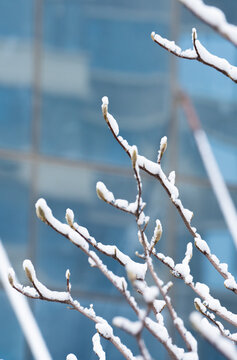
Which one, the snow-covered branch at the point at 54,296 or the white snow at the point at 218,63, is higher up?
the white snow at the point at 218,63

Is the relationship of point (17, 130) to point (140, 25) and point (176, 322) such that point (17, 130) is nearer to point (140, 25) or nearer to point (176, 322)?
point (140, 25)

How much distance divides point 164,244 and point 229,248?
0.67 m

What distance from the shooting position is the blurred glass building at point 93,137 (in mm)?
6609

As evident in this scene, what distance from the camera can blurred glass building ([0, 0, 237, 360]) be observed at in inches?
260

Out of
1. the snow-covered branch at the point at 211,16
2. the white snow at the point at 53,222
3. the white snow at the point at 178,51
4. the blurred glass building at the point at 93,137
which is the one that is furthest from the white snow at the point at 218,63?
the blurred glass building at the point at 93,137

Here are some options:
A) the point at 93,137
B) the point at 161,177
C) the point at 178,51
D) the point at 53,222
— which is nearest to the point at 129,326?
the point at 53,222

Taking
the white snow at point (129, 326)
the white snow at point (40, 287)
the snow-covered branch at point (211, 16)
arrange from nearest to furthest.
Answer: the white snow at point (129, 326)
the snow-covered branch at point (211, 16)
the white snow at point (40, 287)

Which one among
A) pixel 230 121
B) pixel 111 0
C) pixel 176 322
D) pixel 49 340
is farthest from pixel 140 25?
pixel 176 322

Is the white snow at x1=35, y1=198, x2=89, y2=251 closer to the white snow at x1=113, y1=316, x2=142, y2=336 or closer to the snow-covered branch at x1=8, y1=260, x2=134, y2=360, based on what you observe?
the snow-covered branch at x1=8, y1=260, x2=134, y2=360

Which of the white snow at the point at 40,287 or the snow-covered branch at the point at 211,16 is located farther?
the white snow at the point at 40,287

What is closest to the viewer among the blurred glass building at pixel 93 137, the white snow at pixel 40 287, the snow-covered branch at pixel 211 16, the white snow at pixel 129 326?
the white snow at pixel 129 326

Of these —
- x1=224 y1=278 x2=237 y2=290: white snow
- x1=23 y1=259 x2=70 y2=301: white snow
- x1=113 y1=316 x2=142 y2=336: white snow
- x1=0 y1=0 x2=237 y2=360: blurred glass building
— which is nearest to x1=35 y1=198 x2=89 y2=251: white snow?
x1=23 y1=259 x2=70 y2=301: white snow

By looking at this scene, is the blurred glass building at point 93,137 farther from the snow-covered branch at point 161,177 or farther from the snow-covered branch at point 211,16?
the snow-covered branch at point 211,16

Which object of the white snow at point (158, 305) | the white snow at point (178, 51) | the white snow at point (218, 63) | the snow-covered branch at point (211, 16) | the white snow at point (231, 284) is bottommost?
the white snow at point (231, 284)
